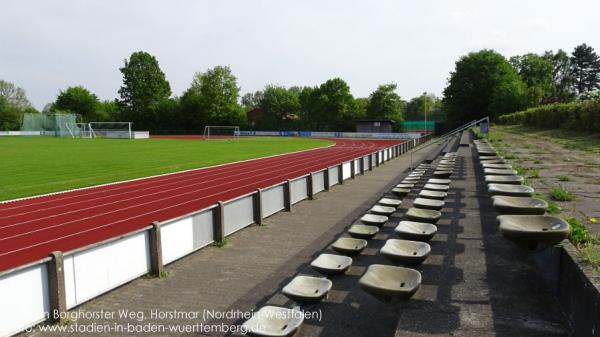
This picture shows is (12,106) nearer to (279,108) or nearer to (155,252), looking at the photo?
(279,108)

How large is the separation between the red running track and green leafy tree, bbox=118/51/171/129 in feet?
256

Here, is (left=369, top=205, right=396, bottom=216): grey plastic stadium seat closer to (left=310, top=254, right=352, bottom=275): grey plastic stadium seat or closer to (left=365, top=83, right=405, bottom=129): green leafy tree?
(left=310, top=254, right=352, bottom=275): grey plastic stadium seat

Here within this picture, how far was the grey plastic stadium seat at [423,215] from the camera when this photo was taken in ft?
29.8

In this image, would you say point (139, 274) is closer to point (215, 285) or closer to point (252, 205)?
point (215, 285)

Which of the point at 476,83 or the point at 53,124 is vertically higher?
the point at 476,83

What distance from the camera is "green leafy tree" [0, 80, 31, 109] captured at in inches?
4075

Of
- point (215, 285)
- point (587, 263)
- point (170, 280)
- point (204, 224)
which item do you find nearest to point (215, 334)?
point (215, 285)

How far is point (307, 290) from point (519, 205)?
3.91m

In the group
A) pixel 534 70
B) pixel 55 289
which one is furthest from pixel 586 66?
pixel 55 289

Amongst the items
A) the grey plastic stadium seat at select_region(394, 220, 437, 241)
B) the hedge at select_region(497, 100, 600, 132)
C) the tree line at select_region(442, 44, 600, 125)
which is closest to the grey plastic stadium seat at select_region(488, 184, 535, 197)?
the grey plastic stadium seat at select_region(394, 220, 437, 241)

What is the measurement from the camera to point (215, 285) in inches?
274

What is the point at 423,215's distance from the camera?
920 centimetres

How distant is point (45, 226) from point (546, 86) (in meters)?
92.8

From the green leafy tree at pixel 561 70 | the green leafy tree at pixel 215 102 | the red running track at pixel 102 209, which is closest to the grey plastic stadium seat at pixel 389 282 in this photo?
the red running track at pixel 102 209
